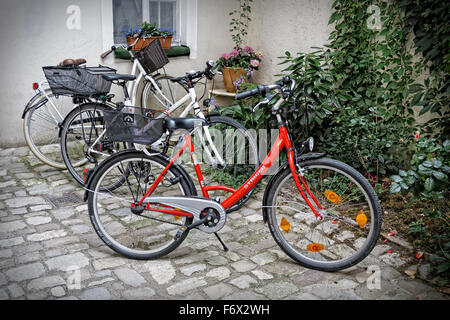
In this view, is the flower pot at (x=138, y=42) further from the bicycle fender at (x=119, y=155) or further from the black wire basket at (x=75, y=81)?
the bicycle fender at (x=119, y=155)

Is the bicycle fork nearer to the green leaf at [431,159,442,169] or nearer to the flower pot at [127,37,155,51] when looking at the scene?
the green leaf at [431,159,442,169]

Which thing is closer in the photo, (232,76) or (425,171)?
(425,171)

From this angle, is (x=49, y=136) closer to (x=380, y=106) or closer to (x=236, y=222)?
(x=236, y=222)

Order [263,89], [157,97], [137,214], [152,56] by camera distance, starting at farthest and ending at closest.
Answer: [157,97] < [152,56] < [137,214] < [263,89]

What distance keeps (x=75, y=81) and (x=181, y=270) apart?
6.93 feet

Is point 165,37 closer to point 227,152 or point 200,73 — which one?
point 227,152

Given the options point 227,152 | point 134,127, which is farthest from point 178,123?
point 227,152

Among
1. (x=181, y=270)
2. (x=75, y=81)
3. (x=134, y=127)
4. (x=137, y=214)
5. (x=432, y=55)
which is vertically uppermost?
(x=432, y=55)

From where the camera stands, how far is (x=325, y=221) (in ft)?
11.9

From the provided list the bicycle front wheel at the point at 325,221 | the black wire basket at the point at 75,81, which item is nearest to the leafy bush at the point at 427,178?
the bicycle front wheel at the point at 325,221
